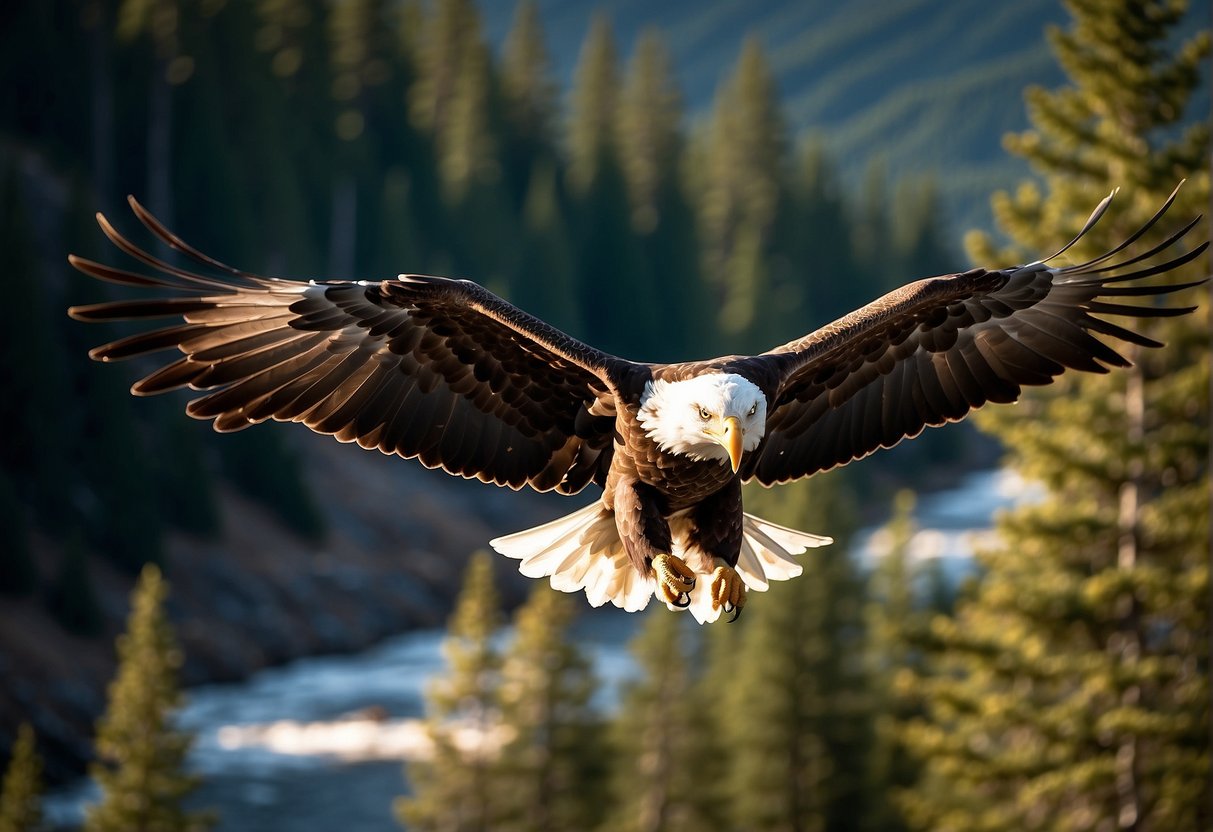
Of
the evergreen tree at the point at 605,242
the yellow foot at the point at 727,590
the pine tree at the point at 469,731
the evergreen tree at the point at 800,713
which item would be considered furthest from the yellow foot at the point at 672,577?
the evergreen tree at the point at 605,242

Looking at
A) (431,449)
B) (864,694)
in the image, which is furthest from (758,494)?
(431,449)

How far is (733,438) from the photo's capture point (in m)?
6.40

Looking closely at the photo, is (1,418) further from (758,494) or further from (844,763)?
(844,763)

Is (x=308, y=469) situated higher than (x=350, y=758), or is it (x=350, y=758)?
(x=308, y=469)

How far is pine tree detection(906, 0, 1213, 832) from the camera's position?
1324 cm

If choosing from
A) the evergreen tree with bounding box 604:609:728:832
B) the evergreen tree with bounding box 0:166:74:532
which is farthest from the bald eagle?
the evergreen tree with bounding box 0:166:74:532

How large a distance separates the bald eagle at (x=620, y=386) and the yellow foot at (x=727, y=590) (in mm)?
12

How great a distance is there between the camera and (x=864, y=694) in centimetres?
2562

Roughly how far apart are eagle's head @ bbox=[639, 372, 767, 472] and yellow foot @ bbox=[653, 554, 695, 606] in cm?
58

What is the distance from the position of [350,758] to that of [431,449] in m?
24.4

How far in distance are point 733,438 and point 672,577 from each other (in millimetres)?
1040

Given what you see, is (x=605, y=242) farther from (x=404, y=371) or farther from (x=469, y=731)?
(x=404, y=371)

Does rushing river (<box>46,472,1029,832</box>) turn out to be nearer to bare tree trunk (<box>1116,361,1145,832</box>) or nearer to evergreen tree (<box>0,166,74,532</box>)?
evergreen tree (<box>0,166,74,532</box>)

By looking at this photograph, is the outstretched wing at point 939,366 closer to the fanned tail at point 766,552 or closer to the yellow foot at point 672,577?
the fanned tail at point 766,552
